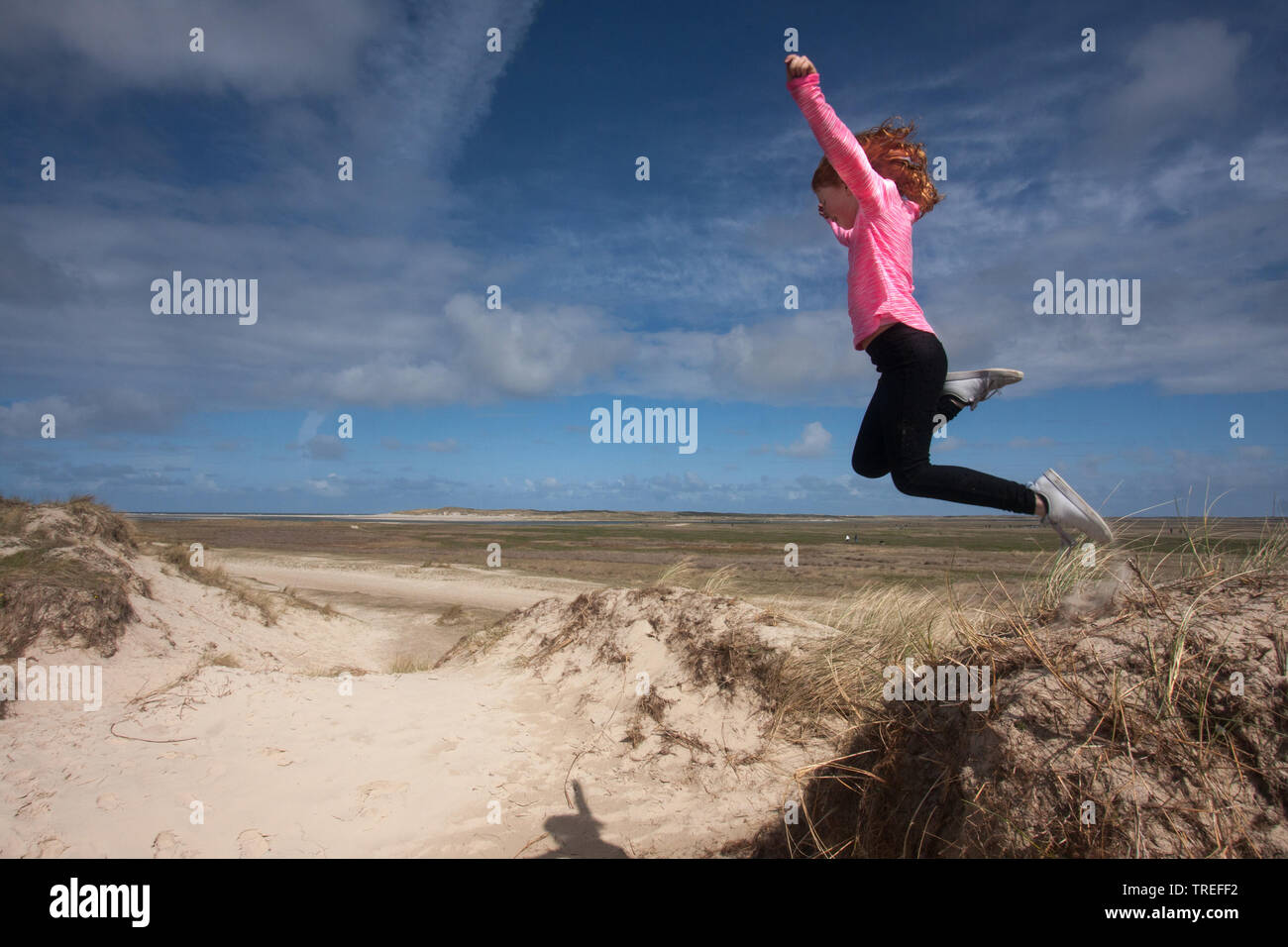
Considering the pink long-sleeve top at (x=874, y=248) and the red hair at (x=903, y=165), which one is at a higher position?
the red hair at (x=903, y=165)

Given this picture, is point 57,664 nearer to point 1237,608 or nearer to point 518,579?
point 1237,608

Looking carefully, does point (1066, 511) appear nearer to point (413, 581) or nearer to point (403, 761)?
point (403, 761)

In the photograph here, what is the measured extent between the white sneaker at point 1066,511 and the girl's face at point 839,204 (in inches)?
64.6

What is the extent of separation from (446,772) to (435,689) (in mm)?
2197

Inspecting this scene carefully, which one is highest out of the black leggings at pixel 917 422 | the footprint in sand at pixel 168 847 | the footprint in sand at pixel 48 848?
the black leggings at pixel 917 422

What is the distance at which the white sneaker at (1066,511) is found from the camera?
11.0 feet

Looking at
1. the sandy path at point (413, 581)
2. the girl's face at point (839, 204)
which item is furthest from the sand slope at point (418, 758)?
the sandy path at point (413, 581)

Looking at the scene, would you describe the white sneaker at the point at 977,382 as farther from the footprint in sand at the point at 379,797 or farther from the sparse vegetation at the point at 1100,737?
the footprint in sand at the point at 379,797

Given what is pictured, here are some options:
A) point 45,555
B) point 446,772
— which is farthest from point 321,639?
point 446,772

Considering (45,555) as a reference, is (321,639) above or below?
below

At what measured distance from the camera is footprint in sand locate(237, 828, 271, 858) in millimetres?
4086

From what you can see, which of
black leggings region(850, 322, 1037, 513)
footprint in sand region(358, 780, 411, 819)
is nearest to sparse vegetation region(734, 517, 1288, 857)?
black leggings region(850, 322, 1037, 513)

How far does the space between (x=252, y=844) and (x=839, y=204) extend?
195 inches

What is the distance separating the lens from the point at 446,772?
5320mm
